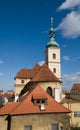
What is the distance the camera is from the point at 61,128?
29.4 m

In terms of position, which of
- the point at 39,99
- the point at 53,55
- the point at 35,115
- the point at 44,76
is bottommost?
the point at 35,115

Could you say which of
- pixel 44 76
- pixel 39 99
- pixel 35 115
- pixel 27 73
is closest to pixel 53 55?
pixel 27 73

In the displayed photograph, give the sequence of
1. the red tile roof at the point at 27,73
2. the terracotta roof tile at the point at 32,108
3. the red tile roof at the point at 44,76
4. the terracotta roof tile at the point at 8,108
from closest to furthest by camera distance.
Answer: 1. the terracotta roof tile at the point at 32,108
2. the terracotta roof tile at the point at 8,108
3. the red tile roof at the point at 44,76
4. the red tile roof at the point at 27,73

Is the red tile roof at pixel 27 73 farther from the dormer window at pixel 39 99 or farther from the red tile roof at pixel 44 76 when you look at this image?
the dormer window at pixel 39 99

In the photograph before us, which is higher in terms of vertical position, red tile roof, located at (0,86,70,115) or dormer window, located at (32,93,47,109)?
dormer window, located at (32,93,47,109)

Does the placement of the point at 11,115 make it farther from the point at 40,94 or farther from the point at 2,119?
the point at 40,94

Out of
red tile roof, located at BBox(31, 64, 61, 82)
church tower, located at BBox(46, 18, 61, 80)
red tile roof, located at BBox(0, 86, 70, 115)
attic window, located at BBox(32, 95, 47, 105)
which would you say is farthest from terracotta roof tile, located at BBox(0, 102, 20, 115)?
church tower, located at BBox(46, 18, 61, 80)

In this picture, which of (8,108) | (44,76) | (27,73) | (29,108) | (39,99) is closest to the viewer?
(29,108)

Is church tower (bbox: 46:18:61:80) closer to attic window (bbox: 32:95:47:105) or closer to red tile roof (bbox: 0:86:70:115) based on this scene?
red tile roof (bbox: 0:86:70:115)

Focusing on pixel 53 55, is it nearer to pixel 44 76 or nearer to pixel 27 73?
pixel 27 73

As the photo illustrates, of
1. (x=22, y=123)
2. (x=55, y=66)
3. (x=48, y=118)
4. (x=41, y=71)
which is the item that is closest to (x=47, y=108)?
(x=48, y=118)

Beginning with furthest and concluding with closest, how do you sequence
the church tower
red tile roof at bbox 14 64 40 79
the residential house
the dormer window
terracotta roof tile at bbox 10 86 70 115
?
red tile roof at bbox 14 64 40 79
the church tower
the dormer window
terracotta roof tile at bbox 10 86 70 115
the residential house

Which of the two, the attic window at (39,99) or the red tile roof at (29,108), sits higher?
the attic window at (39,99)

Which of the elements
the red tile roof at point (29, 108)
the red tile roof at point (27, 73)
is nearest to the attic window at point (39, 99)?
the red tile roof at point (29, 108)
